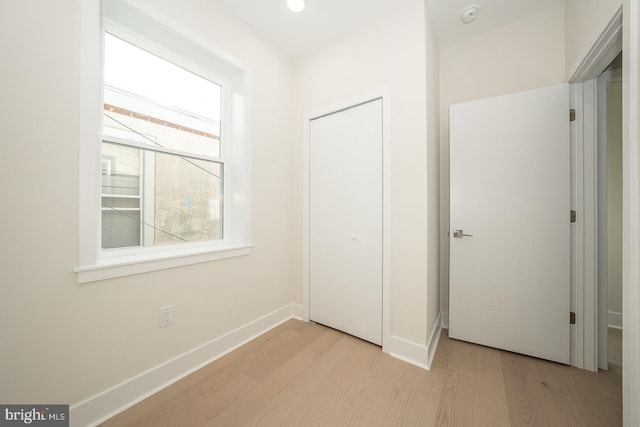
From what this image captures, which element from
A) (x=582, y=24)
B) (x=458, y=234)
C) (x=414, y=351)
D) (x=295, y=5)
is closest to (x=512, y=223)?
(x=458, y=234)

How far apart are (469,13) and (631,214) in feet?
5.91

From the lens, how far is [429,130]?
68.7 inches

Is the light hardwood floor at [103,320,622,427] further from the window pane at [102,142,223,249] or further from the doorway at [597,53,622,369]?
the window pane at [102,142,223,249]

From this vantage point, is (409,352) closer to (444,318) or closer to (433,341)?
(433,341)

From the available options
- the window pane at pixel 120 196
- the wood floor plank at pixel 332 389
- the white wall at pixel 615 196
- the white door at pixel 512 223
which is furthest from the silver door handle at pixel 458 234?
the window pane at pixel 120 196

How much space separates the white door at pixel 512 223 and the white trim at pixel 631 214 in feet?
2.36

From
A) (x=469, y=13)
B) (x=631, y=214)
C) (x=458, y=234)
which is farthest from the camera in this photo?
(x=458, y=234)

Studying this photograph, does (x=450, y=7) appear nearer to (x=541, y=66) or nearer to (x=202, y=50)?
(x=541, y=66)

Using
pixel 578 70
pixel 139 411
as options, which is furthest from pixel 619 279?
pixel 139 411

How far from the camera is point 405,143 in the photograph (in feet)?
5.66

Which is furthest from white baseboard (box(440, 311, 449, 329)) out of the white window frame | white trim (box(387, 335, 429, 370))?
the white window frame

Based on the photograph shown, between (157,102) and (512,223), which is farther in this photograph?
(512,223)

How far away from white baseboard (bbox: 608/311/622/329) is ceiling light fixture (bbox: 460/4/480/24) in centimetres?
298

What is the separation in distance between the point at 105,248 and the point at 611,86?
4.32 metres
